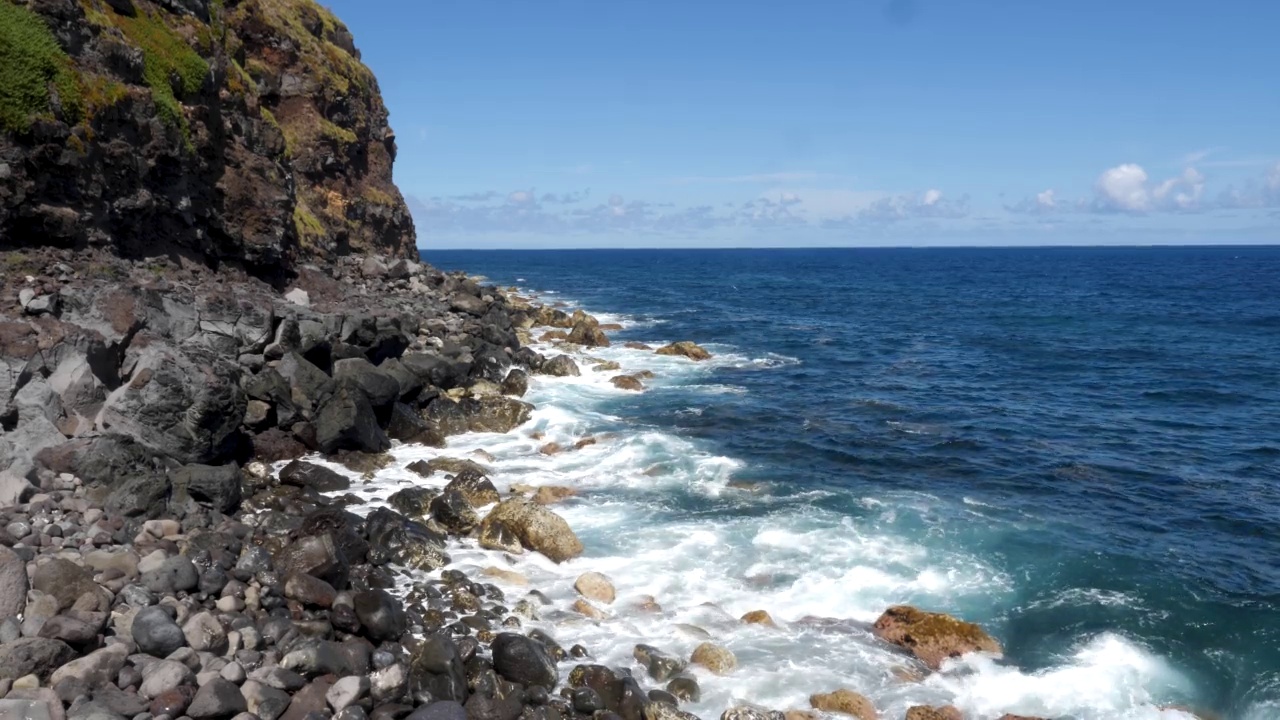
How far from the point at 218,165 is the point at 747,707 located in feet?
99.0

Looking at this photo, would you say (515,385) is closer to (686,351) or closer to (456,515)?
(456,515)

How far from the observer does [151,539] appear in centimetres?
1620

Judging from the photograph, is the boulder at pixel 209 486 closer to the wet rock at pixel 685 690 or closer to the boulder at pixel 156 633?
the boulder at pixel 156 633

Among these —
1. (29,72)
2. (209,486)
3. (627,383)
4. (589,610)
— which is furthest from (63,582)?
(627,383)

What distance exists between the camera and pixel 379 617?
14.8 m

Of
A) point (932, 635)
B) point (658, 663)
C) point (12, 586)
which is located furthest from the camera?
point (932, 635)

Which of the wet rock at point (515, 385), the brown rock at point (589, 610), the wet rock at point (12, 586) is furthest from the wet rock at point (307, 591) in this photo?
the wet rock at point (515, 385)

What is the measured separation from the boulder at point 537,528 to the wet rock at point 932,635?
6.94 m

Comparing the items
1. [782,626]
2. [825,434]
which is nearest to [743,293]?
[825,434]

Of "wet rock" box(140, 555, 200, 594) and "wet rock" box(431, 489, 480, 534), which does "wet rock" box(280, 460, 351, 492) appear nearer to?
"wet rock" box(431, 489, 480, 534)

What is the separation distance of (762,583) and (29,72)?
82.4 feet

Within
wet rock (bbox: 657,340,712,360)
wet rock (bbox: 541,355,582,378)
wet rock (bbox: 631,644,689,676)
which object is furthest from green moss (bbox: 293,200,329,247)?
wet rock (bbox: 631,644,689,676)

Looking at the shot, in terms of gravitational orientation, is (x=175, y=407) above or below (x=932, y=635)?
above

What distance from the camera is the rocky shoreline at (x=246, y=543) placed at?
12.8 metres
